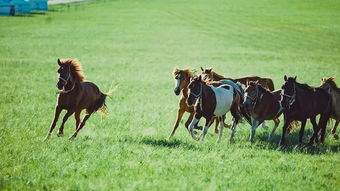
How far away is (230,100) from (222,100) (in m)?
0.40

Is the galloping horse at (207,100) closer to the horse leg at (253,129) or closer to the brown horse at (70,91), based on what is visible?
the horse leg at (253,129)

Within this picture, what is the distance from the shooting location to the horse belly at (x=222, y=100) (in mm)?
12625

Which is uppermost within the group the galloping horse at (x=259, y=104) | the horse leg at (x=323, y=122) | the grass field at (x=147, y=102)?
the galloping horse at (x=259, y=104)

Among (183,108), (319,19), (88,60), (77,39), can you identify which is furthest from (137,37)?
(183,108)

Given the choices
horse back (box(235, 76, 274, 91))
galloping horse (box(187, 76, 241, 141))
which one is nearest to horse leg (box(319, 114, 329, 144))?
galloping horse (box(187, 76, 241, 141))

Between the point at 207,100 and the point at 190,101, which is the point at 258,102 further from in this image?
the point at 190,101

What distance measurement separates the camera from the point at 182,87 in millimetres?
13078

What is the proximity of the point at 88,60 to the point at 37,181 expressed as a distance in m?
27.5

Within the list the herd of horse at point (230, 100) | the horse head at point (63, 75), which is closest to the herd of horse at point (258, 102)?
the herd of horse at point (230, 100)

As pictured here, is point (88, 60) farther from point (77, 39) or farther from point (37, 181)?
point (37, 181)

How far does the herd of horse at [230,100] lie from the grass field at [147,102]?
676 millimetres

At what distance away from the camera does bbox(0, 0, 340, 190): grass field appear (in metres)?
9.37

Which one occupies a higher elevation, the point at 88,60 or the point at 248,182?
the point at 248,182

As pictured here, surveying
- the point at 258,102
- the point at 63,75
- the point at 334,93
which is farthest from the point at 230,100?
the point at 63,75
